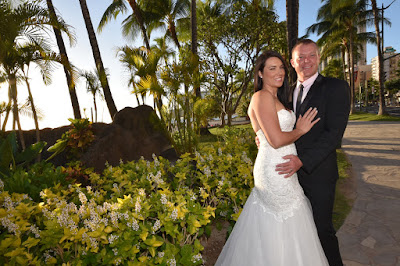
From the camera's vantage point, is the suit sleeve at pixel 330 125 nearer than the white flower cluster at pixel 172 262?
No

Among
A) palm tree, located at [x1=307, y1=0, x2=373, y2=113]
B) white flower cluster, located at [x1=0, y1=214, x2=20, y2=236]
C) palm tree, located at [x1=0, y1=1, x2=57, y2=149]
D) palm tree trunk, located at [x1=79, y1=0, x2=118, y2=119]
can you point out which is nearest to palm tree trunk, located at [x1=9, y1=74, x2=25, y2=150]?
palm tree, located at [x1=0, y1=1, x2=57, y2=149]

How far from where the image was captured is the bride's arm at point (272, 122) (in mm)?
2096

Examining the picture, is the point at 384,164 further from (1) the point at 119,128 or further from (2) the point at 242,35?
(2) the point at 242,35

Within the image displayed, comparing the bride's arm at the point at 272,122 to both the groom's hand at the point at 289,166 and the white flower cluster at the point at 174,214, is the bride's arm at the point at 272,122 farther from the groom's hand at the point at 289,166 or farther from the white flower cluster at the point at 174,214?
the white flower cluster at the point at 174,214

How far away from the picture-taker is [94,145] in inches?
309

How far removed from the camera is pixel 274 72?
2.27m

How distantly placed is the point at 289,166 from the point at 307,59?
3.18 feet

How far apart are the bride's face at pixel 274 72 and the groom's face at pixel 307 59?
0.80 ft

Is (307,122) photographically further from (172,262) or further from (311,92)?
(172,262)

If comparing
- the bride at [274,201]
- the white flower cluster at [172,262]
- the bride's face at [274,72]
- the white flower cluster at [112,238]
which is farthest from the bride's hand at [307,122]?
the white flower cluster at [112,238]

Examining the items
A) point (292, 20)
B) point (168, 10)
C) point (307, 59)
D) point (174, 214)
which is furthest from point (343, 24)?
point (174, 214)

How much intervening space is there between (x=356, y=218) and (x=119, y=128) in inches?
270

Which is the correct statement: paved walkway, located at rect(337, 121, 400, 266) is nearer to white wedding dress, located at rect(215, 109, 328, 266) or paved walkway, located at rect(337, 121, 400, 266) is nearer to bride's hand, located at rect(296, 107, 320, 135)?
white wedding dress, located at rect(215, 109, 328, 266)

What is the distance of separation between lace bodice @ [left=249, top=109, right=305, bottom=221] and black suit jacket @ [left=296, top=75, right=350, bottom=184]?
0.13 meters
